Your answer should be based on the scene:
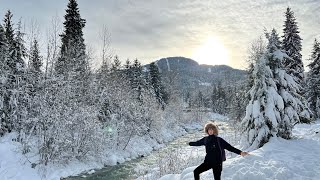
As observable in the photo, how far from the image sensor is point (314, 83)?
3872 centimetres

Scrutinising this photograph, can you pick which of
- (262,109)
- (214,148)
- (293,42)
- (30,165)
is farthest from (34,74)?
(293,42)

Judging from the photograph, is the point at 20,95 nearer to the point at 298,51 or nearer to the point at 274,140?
the point at 274,140

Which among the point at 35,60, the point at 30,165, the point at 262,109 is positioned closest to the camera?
the point at 262,109

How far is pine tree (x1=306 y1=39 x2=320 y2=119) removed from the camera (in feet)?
125

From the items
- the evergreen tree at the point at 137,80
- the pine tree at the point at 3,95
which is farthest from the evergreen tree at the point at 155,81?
the pine tree at the point at 3,95

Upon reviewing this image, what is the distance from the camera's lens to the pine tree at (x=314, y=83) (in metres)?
38.2

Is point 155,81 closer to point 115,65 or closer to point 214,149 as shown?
point 115,65

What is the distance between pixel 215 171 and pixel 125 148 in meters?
20.4

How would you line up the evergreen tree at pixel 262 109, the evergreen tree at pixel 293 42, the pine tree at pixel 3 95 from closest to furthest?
the evergreen tree at pixel 262 109, the pine tree at pixel 3 95, the evergreen tree at pixel 293 42

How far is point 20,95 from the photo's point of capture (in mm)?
23125

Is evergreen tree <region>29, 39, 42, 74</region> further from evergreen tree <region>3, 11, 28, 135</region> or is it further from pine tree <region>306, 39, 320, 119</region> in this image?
pine tree <region>306, 39, 320, 119</region>

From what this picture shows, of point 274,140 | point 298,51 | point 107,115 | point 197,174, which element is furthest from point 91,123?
point 298,51

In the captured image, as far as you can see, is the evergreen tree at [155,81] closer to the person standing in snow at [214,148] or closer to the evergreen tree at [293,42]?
the evergreen tree at [293,42]

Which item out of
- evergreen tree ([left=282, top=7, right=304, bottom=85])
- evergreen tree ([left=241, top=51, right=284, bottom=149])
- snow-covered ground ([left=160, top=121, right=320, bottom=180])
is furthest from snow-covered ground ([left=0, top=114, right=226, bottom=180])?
evergreen tree ([left=282, top=7, right=304, bottom=85])
